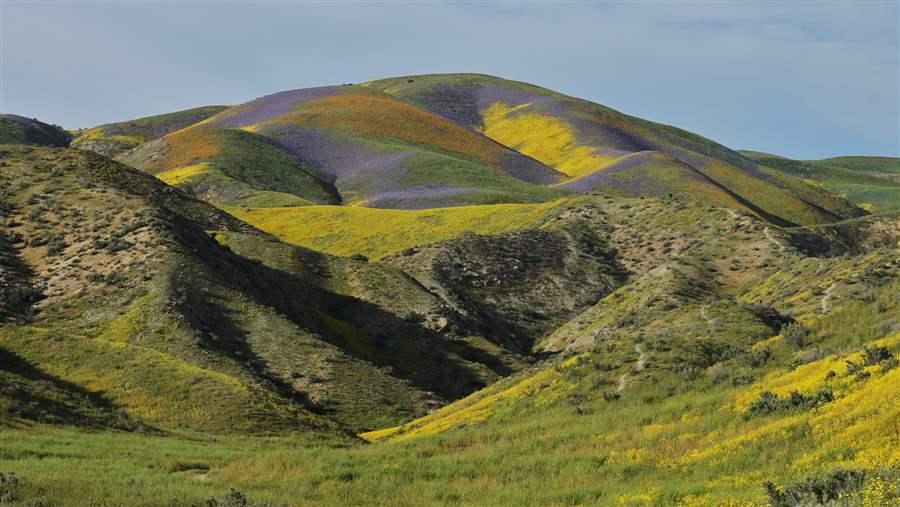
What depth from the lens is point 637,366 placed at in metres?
32.3

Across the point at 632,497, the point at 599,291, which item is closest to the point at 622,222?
the point at 599,291

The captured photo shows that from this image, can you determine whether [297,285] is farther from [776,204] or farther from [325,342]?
[776,204]

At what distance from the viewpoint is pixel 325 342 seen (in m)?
53.8

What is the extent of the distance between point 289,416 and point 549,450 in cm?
1810

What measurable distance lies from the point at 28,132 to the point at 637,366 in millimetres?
154330

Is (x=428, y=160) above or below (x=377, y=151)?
below

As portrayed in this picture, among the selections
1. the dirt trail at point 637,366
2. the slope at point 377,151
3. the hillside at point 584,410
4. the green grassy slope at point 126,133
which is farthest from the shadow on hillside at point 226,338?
the green grassy slope at point 126,133

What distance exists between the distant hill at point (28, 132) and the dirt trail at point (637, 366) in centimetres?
13496

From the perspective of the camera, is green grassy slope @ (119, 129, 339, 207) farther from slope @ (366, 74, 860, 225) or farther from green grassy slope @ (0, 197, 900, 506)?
green grassy slope @ (0, 197, 900, 506)

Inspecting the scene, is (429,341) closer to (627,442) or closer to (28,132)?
(627,442)

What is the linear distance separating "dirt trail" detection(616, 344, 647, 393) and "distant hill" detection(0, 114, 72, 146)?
13496cm

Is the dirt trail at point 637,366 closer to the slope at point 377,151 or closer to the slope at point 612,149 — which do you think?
the slope at point 377,151

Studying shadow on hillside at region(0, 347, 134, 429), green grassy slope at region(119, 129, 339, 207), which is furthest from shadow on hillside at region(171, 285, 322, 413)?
green grassy slope at region(119, 129, 339, 207)

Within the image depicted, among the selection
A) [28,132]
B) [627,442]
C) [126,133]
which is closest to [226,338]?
[627,442]
